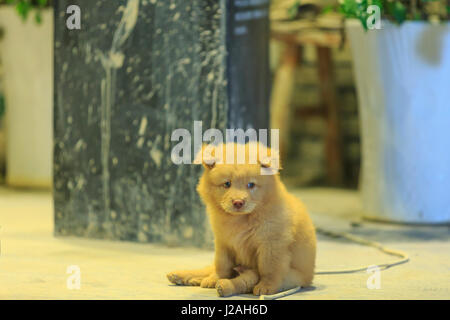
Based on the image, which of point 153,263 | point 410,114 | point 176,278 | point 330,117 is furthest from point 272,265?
point 330,117

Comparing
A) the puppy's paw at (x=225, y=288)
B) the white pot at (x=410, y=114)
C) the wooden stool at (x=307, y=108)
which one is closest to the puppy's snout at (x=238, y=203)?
the puppy's paw at (x=225, y=288)

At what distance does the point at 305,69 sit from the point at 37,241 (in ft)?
9.86

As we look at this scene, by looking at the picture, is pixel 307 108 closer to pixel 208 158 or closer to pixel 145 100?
pixel 145 100

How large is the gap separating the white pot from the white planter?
2012 mm

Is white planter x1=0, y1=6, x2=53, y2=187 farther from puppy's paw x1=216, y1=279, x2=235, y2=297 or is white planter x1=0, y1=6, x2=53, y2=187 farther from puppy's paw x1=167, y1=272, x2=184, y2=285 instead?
puppy's paw x1=216, y1=279, x2=235, y2=297

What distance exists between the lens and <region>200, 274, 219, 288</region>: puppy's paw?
2160mm

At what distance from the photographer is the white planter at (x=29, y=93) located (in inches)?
181

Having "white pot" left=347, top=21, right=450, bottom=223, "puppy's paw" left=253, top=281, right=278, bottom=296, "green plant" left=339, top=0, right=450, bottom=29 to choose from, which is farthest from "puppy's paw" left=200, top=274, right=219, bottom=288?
"white pot" left=347, top=21, right=450, bottom=223

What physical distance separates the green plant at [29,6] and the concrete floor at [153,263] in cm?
128

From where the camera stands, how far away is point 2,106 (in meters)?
4.74

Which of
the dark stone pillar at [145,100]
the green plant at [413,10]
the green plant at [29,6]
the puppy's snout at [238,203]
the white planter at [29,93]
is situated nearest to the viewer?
the puppy's snout at [238,203]

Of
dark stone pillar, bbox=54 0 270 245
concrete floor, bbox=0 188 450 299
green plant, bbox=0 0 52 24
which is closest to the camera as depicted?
concrete floor, bbox=0 188 450 299

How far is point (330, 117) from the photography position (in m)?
4.92

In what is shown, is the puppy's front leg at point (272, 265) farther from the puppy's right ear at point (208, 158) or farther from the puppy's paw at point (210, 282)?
the puppy's right ear at point (208, 158)
